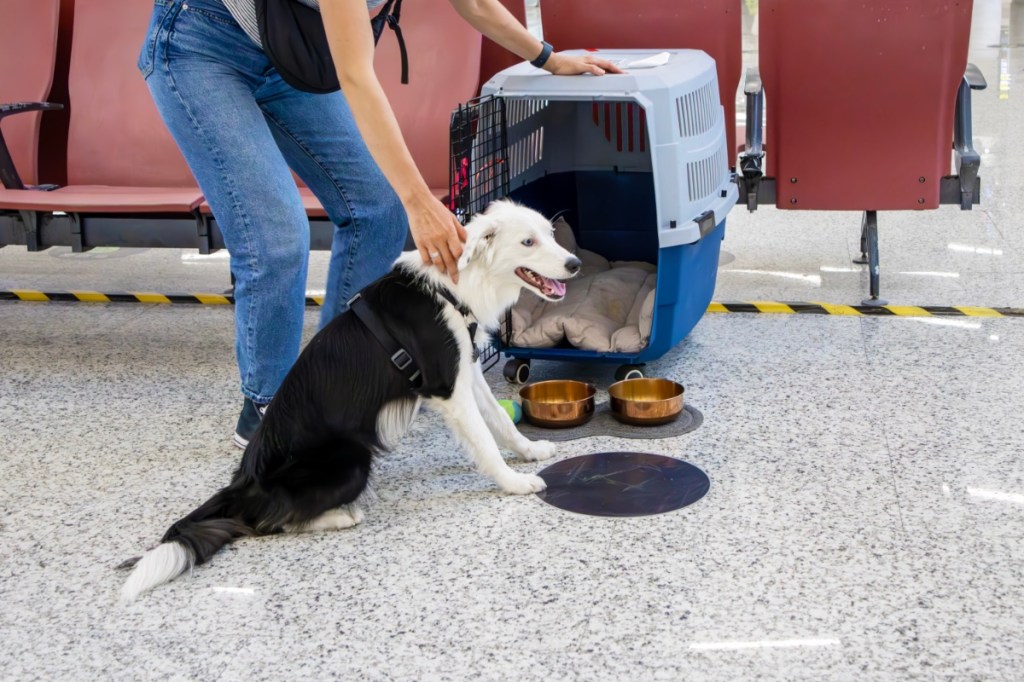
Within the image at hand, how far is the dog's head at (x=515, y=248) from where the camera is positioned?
222cm

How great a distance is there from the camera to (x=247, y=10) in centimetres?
222

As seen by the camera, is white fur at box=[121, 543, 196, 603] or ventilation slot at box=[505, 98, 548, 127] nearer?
white fur at box=[121, 543, 196, 603]

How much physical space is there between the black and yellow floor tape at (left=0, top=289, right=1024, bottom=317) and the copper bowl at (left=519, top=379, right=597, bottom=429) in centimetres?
99

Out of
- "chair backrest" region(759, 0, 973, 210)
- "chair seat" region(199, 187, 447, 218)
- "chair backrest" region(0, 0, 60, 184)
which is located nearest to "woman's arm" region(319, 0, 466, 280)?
"chair seat" region(199, 187, 447, 218)

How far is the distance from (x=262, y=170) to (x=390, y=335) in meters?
0.46

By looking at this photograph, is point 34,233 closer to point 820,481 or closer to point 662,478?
point 662,478

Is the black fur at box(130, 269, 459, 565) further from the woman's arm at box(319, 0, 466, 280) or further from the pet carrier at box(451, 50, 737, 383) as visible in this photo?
the pet carrier at box(451, 50, 737, 383)

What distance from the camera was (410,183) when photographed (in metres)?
2.10

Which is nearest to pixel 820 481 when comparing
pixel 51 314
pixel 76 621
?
pixel 76 621

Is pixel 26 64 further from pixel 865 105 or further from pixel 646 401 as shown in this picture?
pixel 865 105

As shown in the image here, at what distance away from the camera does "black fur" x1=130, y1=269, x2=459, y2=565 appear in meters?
2.15

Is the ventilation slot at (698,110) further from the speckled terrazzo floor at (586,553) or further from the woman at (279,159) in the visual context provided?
the speckled terrazzo floor at (586,553)

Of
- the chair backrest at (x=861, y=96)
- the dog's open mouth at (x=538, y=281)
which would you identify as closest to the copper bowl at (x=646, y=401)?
the dog's open mouth at (x=538, y=281)

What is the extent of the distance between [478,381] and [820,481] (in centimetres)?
76
